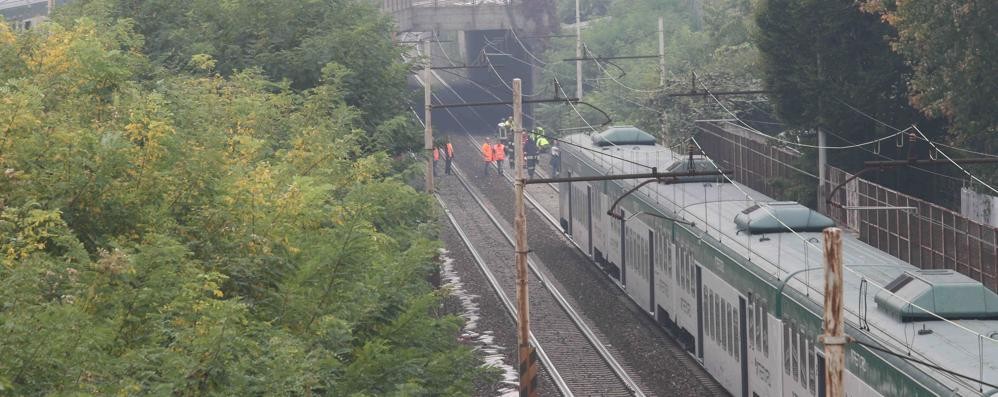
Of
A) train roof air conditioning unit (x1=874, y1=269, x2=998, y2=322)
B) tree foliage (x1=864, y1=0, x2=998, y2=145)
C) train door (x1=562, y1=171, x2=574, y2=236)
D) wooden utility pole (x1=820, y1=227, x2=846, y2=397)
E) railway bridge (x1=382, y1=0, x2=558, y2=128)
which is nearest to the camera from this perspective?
wooden utility pole (x1=820, y1=227, x2=846, y2=397)

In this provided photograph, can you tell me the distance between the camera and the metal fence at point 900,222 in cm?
2414

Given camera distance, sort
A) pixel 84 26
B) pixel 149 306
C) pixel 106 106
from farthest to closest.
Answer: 1. pixel 84 26
2. pixel 106 106
3. pixel 149 306

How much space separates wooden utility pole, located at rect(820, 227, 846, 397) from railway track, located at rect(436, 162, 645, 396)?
12984 mm

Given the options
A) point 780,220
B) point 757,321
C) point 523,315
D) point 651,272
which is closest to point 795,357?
point 757,321

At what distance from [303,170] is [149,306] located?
26.7 feet

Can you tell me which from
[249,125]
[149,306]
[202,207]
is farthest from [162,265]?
[249,125]

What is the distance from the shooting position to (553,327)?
28781mm

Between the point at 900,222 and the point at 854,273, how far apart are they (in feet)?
40.2

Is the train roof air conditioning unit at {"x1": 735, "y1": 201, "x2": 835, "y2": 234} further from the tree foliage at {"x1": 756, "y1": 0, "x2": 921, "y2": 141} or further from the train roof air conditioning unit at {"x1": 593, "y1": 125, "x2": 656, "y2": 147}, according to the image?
the train roof air conditioning unit at {"x1": 593, "y1": 125, "x2": 656, "y2": 147}

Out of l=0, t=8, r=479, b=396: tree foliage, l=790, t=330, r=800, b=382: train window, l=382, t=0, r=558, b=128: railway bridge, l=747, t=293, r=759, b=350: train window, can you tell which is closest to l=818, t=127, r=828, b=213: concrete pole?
l=747, t=293, r=759, b=350: train window

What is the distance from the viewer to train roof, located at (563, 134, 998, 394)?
42.0 feet

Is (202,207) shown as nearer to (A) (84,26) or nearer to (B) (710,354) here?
(A) (84,26)

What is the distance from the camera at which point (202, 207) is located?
13.1 m

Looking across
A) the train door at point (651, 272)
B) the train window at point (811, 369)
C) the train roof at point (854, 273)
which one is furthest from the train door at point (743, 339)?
the train door at point (651, 272)
